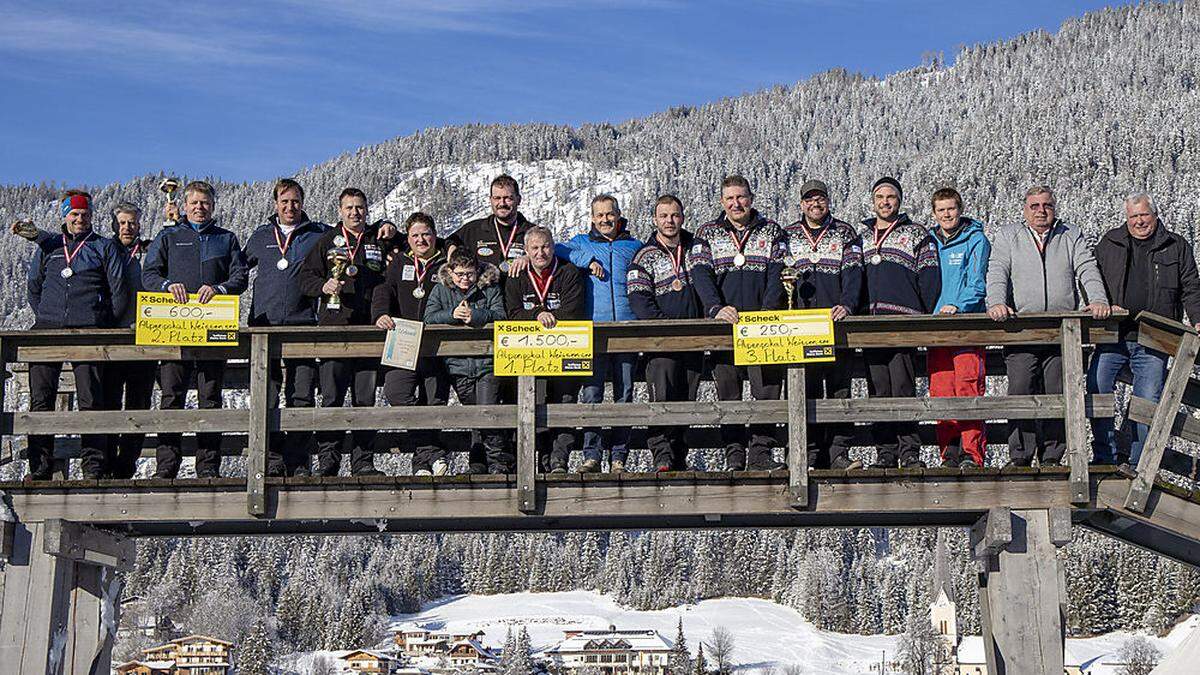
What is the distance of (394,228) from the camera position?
12.0 m

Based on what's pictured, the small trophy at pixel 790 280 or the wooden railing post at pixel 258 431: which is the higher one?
the small trophy at pixel 790 280

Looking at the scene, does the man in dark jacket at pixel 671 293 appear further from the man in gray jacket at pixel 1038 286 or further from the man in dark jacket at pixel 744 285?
the man in gray jacket at pixel 1038 286

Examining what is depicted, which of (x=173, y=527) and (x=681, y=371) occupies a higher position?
(x=681, y=371)

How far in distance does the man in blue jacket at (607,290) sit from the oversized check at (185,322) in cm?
258

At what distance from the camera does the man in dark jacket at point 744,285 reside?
1088cm

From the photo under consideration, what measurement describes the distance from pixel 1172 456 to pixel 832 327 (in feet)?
8.56

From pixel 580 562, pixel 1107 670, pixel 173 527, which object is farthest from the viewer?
pixel 580 562

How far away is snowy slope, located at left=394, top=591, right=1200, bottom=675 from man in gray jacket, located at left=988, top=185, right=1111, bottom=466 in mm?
103789

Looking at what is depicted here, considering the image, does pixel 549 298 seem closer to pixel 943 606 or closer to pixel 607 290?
pixel 607 290

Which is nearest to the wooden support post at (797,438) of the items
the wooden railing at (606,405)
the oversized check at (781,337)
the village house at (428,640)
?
the wooden railing at (606,405)

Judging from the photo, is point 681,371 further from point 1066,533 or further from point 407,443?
point 1066,533

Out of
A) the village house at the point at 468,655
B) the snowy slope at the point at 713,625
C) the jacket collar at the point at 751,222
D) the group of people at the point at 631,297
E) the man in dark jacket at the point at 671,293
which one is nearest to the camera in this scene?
the group of people at the point at 631,297

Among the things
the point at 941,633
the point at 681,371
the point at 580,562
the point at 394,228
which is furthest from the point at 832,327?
the point at 580,562

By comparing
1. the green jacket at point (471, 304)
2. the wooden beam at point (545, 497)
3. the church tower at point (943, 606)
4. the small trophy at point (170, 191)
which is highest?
the small trophy at point (170, 191)
